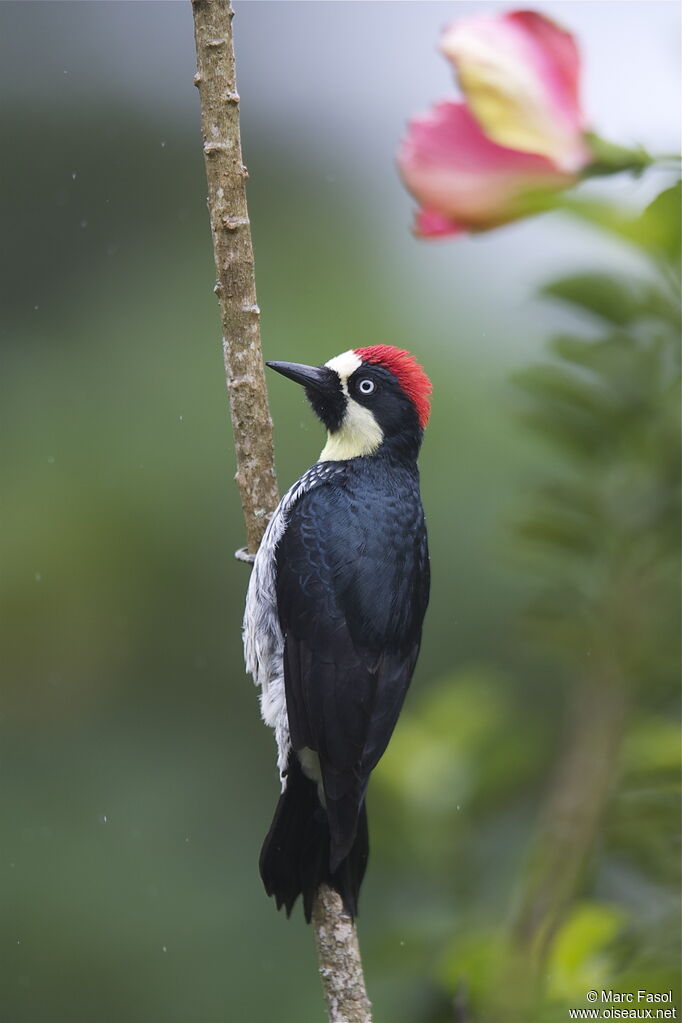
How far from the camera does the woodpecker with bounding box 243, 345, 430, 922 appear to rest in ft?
6.77

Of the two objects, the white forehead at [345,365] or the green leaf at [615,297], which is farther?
the white forehead at [345,365]

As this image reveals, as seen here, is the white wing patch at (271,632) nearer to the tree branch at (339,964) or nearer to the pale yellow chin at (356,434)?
the pale yellow chin at (356,434)

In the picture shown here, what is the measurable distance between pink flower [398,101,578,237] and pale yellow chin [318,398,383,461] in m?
1.71

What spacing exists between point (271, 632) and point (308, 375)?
1.66 ft

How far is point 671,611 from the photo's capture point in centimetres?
94

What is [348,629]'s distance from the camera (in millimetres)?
2119

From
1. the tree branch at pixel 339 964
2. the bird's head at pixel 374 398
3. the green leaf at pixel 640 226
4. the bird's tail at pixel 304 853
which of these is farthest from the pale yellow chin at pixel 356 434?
the green leaf at pixel 640 226

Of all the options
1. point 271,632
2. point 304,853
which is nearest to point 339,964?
point 304,853

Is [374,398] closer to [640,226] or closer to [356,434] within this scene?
[356,434]

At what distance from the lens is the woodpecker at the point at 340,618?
2064 millimetres

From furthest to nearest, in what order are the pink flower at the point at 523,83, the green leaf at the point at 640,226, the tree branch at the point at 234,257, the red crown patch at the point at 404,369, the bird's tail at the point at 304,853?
the red crown patch at the point at 404,369 < the bird's tail at the point at 304,853 < the tree branch at the point at 234,257 < the green leaf at the point at 640,226 < the pink flower at the point at 523,83

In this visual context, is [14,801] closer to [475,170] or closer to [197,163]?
[197,163]

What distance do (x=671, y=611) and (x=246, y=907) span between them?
2949 millimetres

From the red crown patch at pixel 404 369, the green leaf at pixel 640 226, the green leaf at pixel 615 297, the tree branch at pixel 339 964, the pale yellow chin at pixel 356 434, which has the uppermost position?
the red crown patch at pixel 404 369
